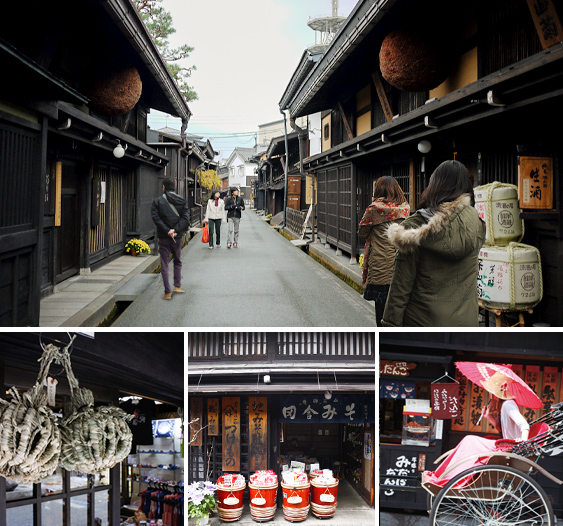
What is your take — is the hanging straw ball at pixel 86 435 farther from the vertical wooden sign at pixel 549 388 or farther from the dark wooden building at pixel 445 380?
the vertical wooden sign at pixel 549 388

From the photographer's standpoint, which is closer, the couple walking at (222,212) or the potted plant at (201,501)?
the potted plant at (201,501)

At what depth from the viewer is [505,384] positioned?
11.5 feet

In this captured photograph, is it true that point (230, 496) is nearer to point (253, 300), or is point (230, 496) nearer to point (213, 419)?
point (213, 419)

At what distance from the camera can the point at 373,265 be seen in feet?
19.0

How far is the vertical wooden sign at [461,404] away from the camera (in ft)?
12.2

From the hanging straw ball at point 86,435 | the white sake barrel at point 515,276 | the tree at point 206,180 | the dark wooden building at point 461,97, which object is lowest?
the hanging straw ball at point 86,435

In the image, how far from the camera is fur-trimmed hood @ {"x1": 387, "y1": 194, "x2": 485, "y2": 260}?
134 inches

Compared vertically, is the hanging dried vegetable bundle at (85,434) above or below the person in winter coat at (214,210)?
below

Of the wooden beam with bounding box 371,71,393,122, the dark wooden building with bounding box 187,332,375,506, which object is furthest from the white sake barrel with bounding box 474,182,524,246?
the wooden beam with bounding box 371,71,393,122

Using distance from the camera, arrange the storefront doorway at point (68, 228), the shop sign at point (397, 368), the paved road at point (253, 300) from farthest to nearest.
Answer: the storefront doorway at point (68, 228)
the paved road at point (253, 300)
the shop sign at point (397, 368)

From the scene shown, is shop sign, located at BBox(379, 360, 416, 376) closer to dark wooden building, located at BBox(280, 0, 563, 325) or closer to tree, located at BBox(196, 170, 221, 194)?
dark wooden building, located at BBox(280, 0, 563, 325)

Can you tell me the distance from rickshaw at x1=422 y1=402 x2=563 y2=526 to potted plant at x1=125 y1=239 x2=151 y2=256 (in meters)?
14.5

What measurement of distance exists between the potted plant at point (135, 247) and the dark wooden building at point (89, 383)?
40.7ft

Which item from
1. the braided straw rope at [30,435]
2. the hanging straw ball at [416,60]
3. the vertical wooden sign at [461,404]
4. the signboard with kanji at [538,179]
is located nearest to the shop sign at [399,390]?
the vertical wooden sign at [461,404]
